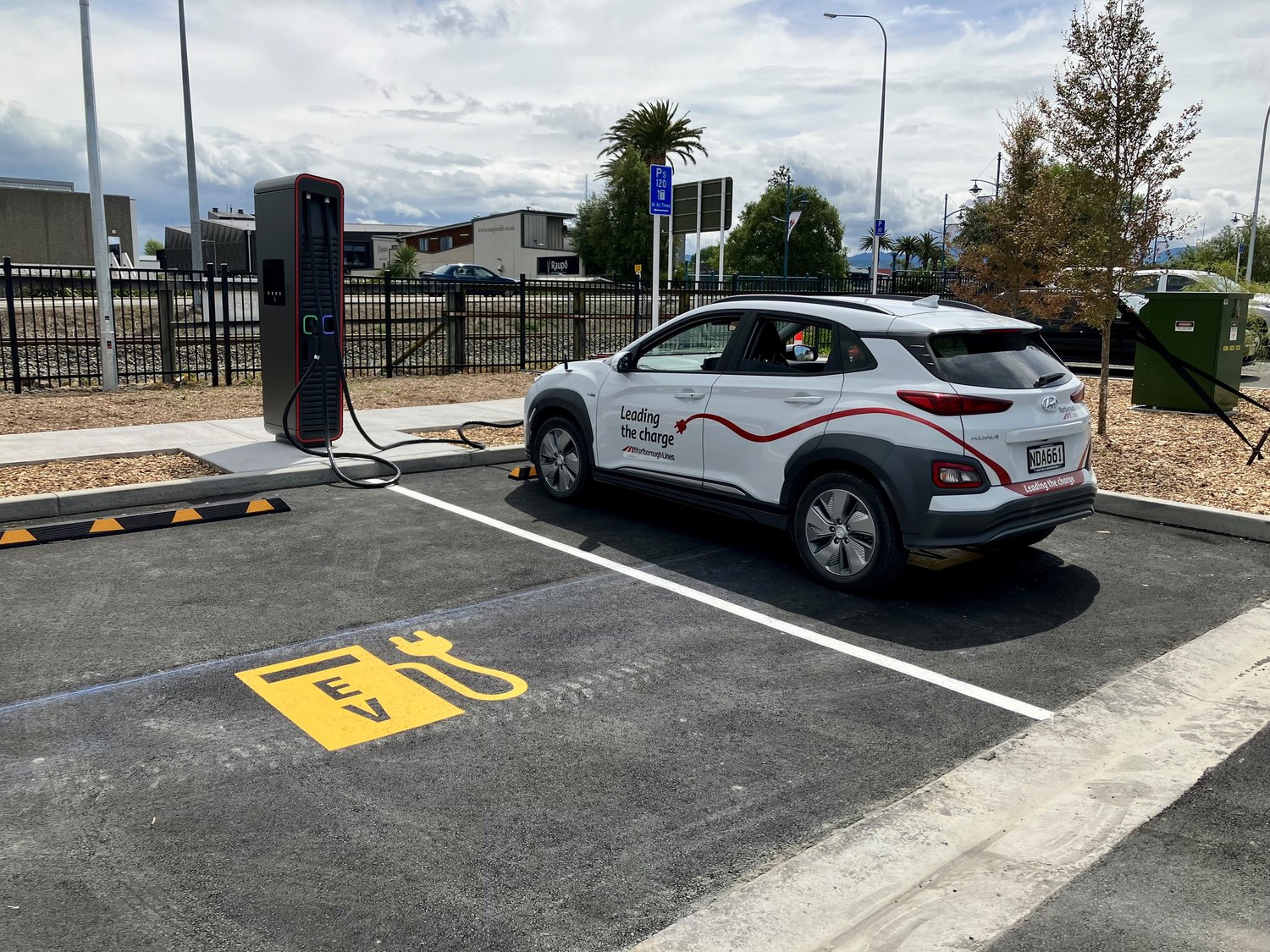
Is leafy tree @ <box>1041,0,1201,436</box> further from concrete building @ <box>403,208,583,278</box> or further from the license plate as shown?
concrete building @ <box>403,208,583,278</box>

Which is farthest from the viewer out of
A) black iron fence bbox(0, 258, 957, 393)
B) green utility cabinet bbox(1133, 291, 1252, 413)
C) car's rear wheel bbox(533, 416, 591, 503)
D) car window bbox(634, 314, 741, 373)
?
black iron fence bbox(0, 258, 957, 393)

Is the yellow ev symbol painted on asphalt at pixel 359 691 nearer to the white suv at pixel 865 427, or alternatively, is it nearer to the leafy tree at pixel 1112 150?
the white suv at pixel 865 427

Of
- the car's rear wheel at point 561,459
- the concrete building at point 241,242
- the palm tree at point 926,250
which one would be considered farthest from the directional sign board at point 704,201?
the palm tree at point 926,250

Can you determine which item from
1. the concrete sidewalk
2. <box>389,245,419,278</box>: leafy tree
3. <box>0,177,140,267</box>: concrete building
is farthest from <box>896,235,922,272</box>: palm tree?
the concrete sidewalk

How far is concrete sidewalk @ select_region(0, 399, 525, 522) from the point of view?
7.83 metres

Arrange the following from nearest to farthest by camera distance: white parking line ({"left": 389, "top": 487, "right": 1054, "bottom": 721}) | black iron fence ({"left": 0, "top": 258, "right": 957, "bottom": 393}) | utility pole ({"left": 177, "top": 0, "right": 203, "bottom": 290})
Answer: white parking line ({"left": 389, "top": 487, "right": 1054, "bottom": 721}), black iron fence ({"left": 0, "top": 258, "right": 957, "bottom": 393}), utility pole ({"left": 177, "top": 0, "right": 203, "bottom": 290})

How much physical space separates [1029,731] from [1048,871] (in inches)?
41.6

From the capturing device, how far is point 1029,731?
4.27 m

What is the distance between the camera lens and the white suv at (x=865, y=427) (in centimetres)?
568

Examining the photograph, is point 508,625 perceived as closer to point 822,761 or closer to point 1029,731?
point 822,761

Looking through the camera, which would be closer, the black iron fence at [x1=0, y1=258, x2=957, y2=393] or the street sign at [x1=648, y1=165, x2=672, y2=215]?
the street sign at [x1=648, y1=165, x2=672, y2=215]

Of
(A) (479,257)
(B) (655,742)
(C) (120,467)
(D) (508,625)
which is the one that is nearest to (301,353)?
(C) (120,467)

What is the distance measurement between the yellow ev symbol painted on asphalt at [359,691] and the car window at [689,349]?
2.98 metres

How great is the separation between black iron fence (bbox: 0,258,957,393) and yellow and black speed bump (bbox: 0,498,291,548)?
7626mm
